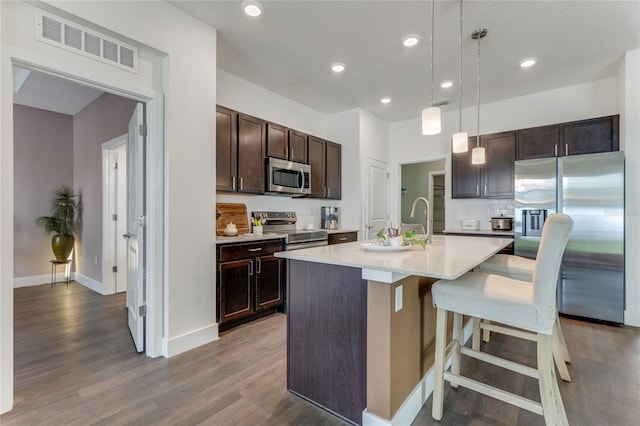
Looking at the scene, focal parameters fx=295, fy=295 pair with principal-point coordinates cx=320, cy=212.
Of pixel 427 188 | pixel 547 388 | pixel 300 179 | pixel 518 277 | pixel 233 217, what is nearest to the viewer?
pixel 547 388

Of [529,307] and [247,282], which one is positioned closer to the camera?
[529,307]

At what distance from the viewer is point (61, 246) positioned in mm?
4551

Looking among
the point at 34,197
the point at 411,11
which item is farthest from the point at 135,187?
the point at 34,197

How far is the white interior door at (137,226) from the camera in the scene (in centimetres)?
250

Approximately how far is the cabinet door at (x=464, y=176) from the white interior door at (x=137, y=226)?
423 cm

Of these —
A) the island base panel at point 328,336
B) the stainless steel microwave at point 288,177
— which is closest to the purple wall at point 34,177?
the stainless steel microwave at point 288,177

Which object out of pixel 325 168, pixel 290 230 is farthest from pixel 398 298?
pixel 325 168

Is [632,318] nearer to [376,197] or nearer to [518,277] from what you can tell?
[518,277]

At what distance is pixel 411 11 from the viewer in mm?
2496

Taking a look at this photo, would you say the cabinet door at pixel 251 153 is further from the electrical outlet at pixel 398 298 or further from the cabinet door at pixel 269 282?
the electrical outlet at pixel 398 298

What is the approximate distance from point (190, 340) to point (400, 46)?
11.3ft

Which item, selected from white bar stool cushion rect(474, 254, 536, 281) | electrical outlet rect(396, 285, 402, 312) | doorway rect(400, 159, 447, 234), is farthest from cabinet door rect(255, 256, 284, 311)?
doorway rect(400, 159, 447, 234)

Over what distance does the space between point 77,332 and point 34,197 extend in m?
3.14

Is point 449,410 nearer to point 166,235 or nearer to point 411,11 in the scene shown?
point 166,235
